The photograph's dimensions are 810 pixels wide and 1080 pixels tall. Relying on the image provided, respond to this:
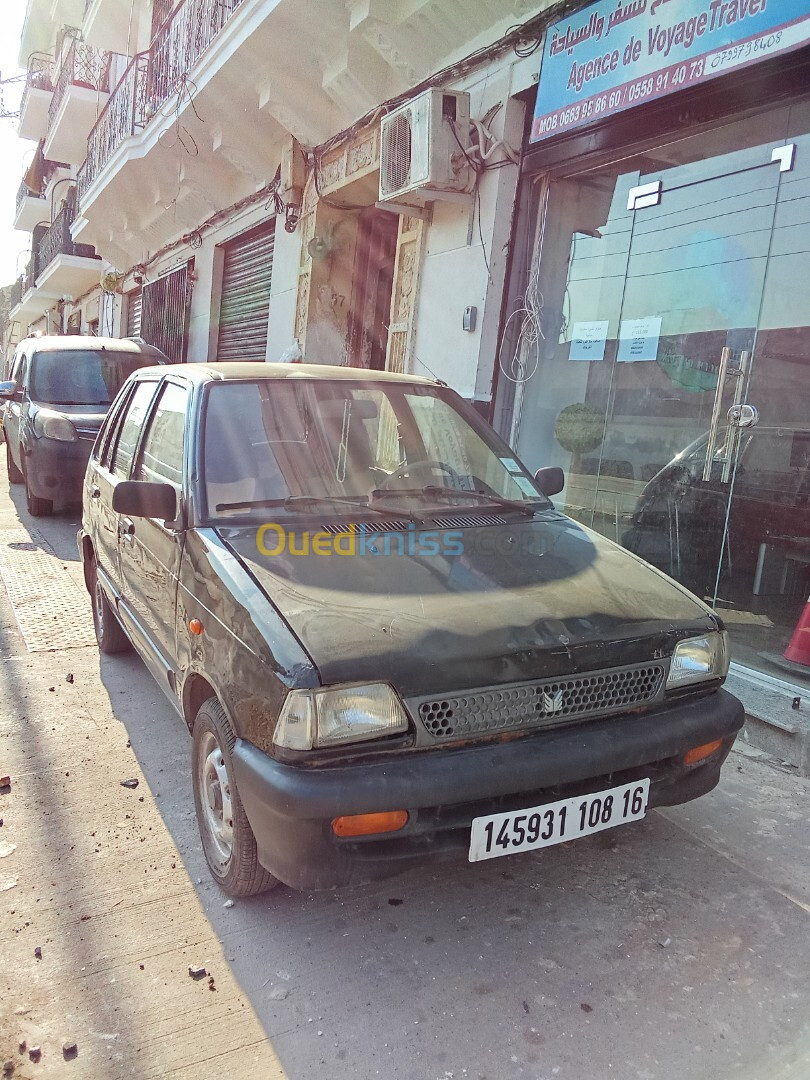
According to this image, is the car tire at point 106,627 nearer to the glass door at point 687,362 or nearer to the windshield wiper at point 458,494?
the windshield wiper at point 458,494

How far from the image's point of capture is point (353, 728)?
1.99 m

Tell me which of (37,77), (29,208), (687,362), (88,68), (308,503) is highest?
(37,77)

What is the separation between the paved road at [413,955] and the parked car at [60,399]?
5.05m

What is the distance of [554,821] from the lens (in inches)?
85.1

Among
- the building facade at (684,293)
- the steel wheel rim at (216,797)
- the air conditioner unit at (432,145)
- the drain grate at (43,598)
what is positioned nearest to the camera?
the steel wheel rim at (216,797)

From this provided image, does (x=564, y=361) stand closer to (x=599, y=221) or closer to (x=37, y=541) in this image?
(x=599, y=221)

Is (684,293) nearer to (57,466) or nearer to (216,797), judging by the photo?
(216,797)

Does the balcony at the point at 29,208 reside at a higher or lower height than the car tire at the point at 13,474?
higher

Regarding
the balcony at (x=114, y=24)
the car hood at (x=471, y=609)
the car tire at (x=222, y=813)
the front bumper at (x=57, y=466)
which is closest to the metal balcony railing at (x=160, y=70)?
the balcony at (x=114, y=24)

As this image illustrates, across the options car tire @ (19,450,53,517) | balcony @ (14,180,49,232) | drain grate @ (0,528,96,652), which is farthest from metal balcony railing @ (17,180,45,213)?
drain grate @ (0,528,96,652)

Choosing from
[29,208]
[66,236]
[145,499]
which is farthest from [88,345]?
[29,208]

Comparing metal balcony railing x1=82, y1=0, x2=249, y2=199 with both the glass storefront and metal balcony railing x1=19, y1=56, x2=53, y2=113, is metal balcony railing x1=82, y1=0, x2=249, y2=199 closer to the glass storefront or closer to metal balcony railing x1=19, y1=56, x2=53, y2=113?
the glass storefront

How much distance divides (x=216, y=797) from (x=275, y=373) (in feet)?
5.59

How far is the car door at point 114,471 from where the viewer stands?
3777mm
